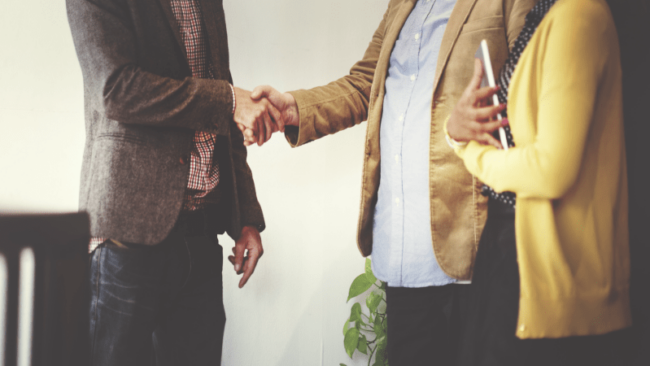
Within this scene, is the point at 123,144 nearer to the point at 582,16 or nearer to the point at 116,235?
the point at 116,235

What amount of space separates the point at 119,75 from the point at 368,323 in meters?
1.56

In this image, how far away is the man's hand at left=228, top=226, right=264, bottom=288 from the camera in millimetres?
1245

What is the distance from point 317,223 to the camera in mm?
2012

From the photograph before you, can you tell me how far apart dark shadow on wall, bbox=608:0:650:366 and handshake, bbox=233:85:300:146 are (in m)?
0.81

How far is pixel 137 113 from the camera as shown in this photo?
0.95 meters

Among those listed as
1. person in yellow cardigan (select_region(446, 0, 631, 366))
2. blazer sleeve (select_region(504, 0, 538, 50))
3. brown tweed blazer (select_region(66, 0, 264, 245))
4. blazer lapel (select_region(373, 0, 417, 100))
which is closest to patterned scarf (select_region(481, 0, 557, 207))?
person in yellow cardigan (select_region(446, 0, 631, 366))

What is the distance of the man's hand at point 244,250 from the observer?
1245 millimetres

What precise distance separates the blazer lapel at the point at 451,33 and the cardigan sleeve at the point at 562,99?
269 millimetres

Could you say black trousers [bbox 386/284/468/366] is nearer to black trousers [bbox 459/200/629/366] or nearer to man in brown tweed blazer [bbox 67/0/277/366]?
black trousers [bbox 459/200/629/366]

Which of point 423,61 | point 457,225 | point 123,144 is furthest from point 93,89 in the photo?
point 457,225

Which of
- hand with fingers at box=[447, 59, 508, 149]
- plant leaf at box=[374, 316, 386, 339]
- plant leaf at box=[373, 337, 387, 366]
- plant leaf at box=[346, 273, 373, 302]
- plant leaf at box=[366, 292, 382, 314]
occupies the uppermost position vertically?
hand with fingers at box=[447, 59, 508, 149]

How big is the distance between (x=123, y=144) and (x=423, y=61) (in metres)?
0.77

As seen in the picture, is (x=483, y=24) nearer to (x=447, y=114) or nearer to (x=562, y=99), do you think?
(x=447, y=114)

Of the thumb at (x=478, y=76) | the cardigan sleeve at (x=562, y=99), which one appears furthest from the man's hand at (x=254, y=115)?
the cardigan sleeve at (x=562, y=99)
